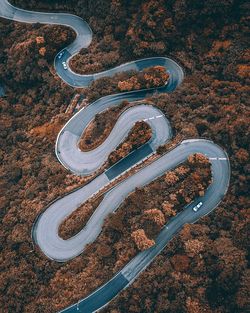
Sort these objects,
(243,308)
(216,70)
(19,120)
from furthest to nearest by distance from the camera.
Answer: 1. (19,120)
2. (216,70)
3. (243,308)

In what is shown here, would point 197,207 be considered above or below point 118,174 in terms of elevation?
above

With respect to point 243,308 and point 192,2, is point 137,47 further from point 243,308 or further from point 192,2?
point 243,308

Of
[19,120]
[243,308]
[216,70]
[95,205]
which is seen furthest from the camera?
[19,120]

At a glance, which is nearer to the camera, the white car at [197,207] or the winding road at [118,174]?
the winding road at [118,174]

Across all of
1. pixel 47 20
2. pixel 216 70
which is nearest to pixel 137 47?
pixel 216 70

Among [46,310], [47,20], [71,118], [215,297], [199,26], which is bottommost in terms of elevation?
[46,310]

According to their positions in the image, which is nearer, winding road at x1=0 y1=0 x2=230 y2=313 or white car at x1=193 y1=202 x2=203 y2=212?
winding road at x1=0 y1=0 x2=230 y2=313

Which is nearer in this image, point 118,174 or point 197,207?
point 197,207

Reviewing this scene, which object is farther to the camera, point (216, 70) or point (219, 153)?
point (216, 70)
